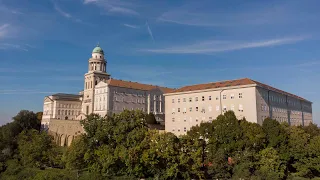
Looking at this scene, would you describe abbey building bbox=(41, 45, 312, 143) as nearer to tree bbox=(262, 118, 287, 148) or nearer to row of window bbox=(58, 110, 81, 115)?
row of window bbox=(58, 110, 81, 115)

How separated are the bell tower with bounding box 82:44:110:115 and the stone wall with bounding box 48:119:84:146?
920 centimetres

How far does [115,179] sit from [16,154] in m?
18.5

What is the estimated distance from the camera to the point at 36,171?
112 feet

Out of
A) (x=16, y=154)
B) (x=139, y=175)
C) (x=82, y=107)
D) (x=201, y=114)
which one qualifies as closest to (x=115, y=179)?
(x=139, y=175)

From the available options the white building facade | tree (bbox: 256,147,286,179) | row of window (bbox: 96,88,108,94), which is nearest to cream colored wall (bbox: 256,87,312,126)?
the white building facade

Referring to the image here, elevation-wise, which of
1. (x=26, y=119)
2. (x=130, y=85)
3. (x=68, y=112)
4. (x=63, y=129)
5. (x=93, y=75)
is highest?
(x=93, y=75)

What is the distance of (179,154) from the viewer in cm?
3148

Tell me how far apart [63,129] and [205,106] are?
3968cm

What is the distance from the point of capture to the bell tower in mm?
84700

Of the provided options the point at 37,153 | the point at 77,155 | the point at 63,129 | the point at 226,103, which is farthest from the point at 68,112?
the point at 77,155

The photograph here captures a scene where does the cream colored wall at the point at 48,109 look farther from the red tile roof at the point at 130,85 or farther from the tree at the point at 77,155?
the tree at the point at 77,155

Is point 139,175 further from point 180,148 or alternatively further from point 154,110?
point 154,110

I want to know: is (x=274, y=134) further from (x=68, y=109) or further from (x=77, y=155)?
(x=68, y=109)

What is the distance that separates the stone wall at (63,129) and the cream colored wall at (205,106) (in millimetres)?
28987
